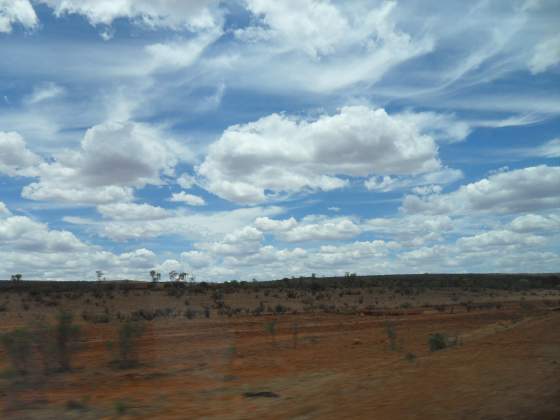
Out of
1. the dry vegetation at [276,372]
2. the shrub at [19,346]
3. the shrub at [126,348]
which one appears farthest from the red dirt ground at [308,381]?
the shrub at [19,346]

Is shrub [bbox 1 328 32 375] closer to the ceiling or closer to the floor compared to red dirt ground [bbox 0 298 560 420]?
closer to the ceiling

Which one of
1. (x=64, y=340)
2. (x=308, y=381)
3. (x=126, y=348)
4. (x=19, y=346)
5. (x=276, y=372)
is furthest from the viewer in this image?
(x=126, y=348)

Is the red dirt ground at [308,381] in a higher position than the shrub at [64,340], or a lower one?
lower

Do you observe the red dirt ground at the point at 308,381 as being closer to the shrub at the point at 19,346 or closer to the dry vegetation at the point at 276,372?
the dry vegetation at the point at 276,372

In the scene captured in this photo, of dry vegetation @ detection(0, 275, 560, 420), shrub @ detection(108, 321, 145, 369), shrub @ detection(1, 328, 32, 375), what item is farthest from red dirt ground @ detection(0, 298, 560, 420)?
shrub @ detection(1, 328, 32, 375)

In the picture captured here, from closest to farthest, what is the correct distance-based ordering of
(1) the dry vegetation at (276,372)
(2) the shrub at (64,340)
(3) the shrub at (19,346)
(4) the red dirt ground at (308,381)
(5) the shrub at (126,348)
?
(4) the red dirt ground at (308,381)
(1) the dry vegetation at (276,372)
(3) the shrub at (19,346)
(2) the shrub at (64,340)
(5) the shrub at (126,348)

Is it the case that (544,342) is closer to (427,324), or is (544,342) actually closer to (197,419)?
(197,419)

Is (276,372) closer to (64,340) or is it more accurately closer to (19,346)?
(64,340)

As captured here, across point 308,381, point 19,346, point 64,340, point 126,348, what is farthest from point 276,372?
point 19,346

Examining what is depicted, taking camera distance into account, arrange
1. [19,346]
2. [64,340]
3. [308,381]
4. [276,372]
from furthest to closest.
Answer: [64,340]
[276,372]
[19,346]
[308,381]

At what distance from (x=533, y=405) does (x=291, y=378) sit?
22.2 ft

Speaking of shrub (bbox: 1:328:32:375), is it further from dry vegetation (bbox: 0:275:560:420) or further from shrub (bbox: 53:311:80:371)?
shrub (bbox: 53:311:80:371)

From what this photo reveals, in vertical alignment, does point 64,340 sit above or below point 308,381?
Answer: above

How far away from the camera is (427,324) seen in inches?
1254
